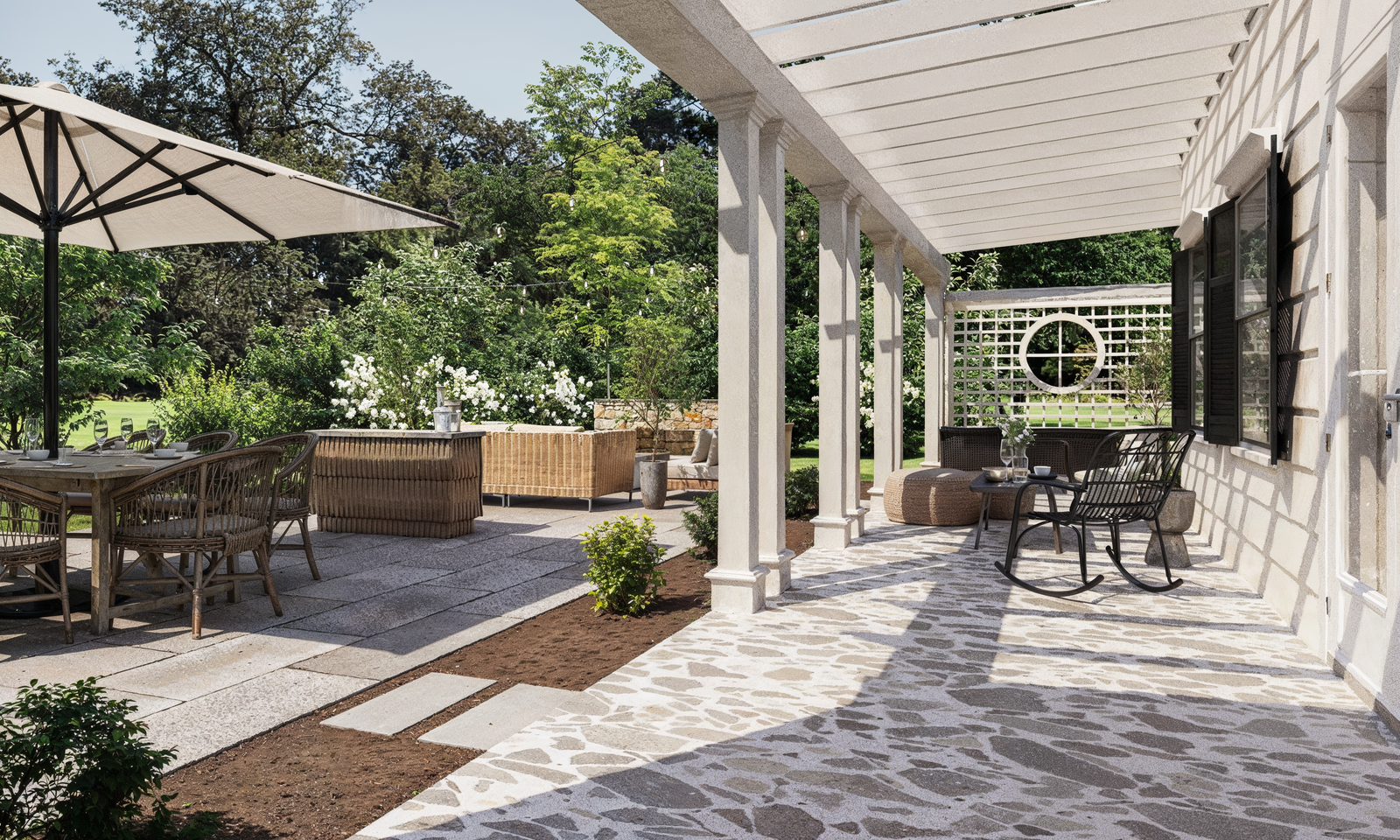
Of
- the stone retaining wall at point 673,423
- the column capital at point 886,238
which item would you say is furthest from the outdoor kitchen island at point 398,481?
the stone retaining wall at point 673,423

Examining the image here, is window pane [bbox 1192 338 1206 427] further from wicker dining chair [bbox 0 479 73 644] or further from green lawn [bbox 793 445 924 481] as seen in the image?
wicker dining chair [bbox 0 479 73 644]

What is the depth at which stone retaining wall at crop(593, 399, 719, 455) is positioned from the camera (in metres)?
12.6

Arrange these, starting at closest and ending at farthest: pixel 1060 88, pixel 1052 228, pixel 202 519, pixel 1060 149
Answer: pixel 202 519 → pixel 1060 88 → pixel 1060 149 → pixel 1052 228

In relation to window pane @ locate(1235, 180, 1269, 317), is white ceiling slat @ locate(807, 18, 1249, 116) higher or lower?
higher

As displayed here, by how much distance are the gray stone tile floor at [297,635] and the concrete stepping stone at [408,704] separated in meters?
0.16

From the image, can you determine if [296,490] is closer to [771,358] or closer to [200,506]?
[200,506]

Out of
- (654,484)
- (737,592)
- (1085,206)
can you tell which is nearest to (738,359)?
(737,592)

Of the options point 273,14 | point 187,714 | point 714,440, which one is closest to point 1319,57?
point 187,714

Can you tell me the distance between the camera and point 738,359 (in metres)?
5.02

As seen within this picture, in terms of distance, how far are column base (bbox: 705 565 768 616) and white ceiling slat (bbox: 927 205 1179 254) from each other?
6.98m

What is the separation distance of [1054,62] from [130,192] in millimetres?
5981

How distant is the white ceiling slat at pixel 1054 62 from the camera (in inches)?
214

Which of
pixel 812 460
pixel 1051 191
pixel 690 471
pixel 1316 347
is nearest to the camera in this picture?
pixel 1316 347

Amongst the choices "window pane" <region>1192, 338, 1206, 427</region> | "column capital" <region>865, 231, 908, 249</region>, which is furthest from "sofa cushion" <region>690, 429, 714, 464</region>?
"window pane" <region>1192, 338, 1206, 427</region>
